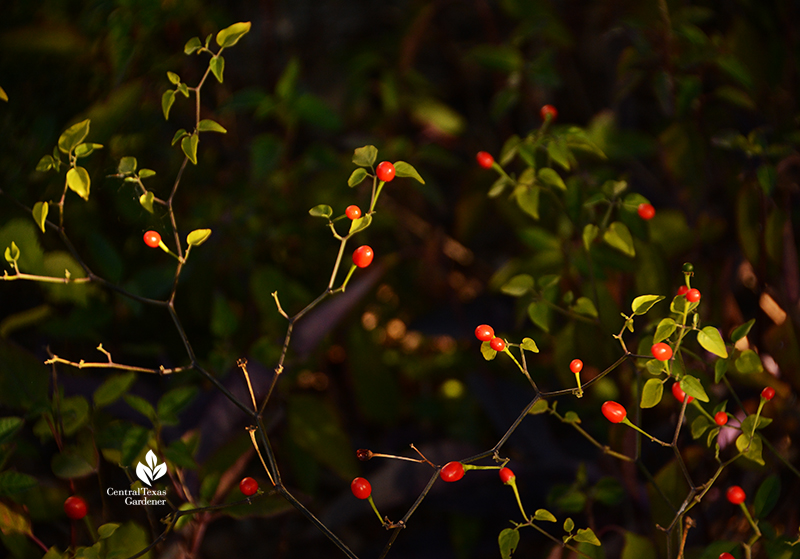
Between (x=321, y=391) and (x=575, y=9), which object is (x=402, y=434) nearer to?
(x=321, y=391)

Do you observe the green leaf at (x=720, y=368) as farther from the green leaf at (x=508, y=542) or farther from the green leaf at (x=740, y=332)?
the green leaf at (x=508, y=542)

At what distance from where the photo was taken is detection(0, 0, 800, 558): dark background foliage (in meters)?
0.63

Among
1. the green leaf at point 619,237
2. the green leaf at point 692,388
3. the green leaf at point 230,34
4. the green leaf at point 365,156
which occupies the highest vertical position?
the green leaf at point 230,34

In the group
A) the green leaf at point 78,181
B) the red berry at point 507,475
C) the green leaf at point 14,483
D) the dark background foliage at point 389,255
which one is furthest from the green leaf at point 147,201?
the red berry at point 507,475

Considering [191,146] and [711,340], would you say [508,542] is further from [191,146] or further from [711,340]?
[191,146]

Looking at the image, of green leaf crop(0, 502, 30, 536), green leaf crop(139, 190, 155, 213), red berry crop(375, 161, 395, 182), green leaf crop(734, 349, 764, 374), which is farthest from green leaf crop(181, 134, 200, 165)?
green leaf crop(734, 349, 764, 374)

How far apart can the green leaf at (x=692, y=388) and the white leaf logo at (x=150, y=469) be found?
19.1 inches

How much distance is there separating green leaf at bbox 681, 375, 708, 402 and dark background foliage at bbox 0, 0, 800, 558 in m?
0.19

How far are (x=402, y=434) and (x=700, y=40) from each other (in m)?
0.72

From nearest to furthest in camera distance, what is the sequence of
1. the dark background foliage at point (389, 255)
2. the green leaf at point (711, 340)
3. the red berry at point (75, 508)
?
the green leaf at point (711, 340) < the red berry at point (75, 508) < the dark background foliage at point (389, 255)

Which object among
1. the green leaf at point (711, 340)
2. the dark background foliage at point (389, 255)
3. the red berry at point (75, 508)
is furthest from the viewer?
the dark background foliage at point (389, 255)

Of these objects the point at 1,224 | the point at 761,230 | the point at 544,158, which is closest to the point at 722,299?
the point at 761,230

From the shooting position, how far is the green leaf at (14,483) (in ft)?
1.45

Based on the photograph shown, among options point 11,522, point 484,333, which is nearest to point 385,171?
point 484,333
